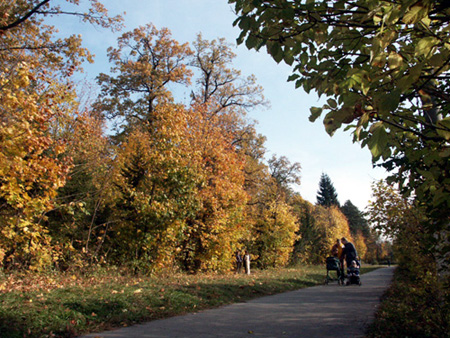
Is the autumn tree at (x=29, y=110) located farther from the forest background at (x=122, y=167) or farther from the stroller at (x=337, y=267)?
the stroller at (x=337, y=267)

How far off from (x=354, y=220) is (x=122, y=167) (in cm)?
9712

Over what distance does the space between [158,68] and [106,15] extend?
59.2ft

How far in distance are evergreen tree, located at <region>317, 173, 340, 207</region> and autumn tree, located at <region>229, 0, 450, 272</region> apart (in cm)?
9667

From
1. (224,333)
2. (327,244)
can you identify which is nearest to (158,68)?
(224,333)

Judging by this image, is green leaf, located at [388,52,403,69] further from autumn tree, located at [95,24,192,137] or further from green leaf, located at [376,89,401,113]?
autumn tree, located at [95,24,192,137]

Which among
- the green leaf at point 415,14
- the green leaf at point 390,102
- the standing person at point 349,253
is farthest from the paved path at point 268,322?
the standing person at point 349,253

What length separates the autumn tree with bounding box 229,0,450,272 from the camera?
1896mm

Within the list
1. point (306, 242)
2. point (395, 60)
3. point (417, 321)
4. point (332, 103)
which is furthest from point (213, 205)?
point (306, 242)

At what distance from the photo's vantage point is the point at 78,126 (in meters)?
10.3

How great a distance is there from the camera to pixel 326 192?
9725 centimetres

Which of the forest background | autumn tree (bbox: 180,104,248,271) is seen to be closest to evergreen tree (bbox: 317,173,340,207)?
the forest background

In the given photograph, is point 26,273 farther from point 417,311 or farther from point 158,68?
point 158,68

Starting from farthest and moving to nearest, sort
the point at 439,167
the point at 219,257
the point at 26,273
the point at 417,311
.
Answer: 1. the point at 219,257
2. the point at 26,273
3. the point at 417,311
4. the point at 439,167

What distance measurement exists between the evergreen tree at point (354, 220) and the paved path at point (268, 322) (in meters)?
89.9
